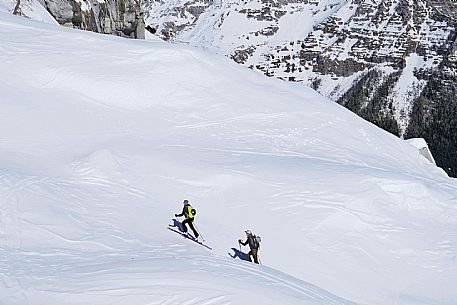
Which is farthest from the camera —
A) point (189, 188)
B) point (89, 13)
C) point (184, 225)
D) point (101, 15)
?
point (101, 15)

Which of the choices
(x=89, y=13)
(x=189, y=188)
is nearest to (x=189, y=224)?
(x=189, y=188)

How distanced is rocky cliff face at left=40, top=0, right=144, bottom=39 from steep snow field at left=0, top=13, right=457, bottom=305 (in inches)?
610

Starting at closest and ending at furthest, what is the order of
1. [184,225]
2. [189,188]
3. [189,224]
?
[189,224]
[184,225]
[189,188]

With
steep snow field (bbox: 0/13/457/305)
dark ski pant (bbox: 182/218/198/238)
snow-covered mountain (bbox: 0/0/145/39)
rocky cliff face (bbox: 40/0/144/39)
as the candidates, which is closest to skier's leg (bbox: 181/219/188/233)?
dark ski pant (bbox: 182/218/198/238)

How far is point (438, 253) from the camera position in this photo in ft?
69.7

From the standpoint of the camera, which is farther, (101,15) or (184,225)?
(101,15)

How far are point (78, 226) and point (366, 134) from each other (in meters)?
22.7

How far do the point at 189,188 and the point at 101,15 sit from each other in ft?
134

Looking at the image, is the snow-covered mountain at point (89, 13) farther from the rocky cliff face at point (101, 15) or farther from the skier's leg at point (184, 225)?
the skier's leg at point (184, 225)

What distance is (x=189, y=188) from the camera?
70.1ft

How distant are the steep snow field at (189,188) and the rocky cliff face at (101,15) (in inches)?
610

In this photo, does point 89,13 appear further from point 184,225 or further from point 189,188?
point 184,225

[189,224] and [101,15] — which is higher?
[101,15]

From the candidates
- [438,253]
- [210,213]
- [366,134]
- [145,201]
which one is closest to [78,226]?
[145,201]
